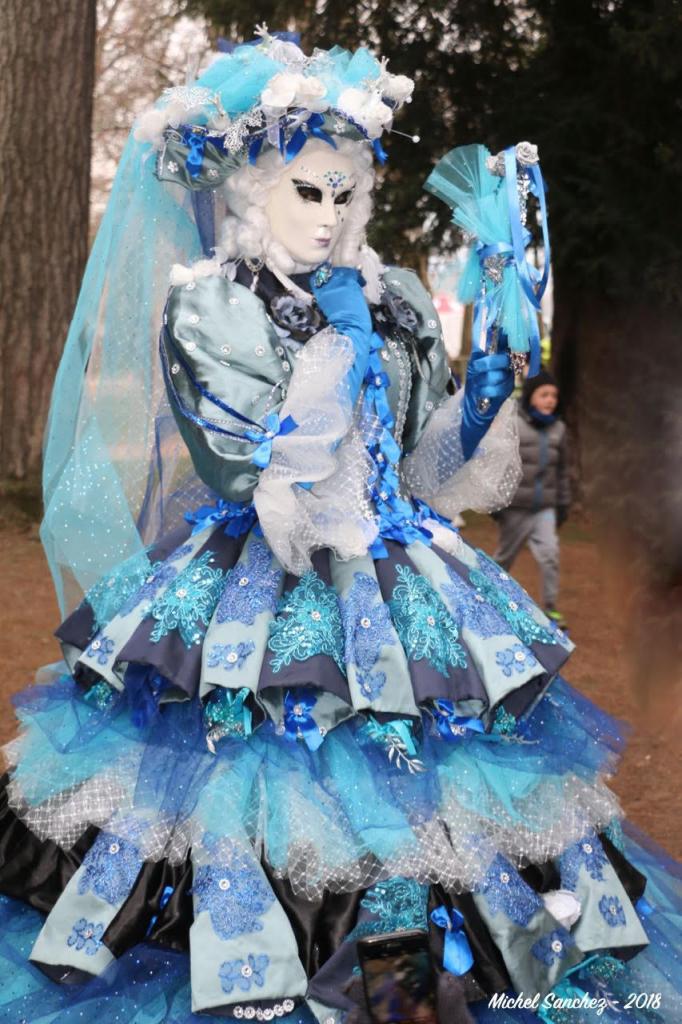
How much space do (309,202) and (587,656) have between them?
4.37 m

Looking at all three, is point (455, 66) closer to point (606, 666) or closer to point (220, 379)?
point (606, 666)

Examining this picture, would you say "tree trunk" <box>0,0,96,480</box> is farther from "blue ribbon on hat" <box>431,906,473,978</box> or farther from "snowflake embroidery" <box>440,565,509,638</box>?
"blue ribbon on hat" <box>431,906,473,978</box>

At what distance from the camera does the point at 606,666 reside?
669 centimetres

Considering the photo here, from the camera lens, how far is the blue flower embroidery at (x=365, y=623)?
8.88ft

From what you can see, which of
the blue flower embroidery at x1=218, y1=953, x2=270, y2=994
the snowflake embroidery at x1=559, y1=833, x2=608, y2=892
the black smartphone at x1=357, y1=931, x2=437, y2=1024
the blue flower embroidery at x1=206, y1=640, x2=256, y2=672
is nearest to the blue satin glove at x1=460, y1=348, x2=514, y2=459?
the blue flower embroidery at x1=206, y1=640, x2=256, y2=672

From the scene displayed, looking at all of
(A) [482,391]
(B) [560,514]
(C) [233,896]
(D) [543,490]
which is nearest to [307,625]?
(C) [233,896]

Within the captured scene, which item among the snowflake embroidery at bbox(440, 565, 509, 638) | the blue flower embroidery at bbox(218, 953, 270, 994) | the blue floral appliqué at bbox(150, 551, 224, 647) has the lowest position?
the blue flower embroidery at bbox(218, 953, 270, 994)

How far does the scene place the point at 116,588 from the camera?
3115mm

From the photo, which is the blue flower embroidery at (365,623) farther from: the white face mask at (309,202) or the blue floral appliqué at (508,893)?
the white face mask at (309,202)

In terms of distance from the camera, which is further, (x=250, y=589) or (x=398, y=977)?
(x=250, y=589)

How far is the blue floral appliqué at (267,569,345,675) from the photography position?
8.84 feet

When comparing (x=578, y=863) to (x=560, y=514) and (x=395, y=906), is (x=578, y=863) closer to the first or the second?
(x=395, y=906)

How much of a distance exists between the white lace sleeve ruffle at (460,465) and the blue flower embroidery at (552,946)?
1.18m

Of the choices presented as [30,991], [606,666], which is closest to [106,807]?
[30,991]
